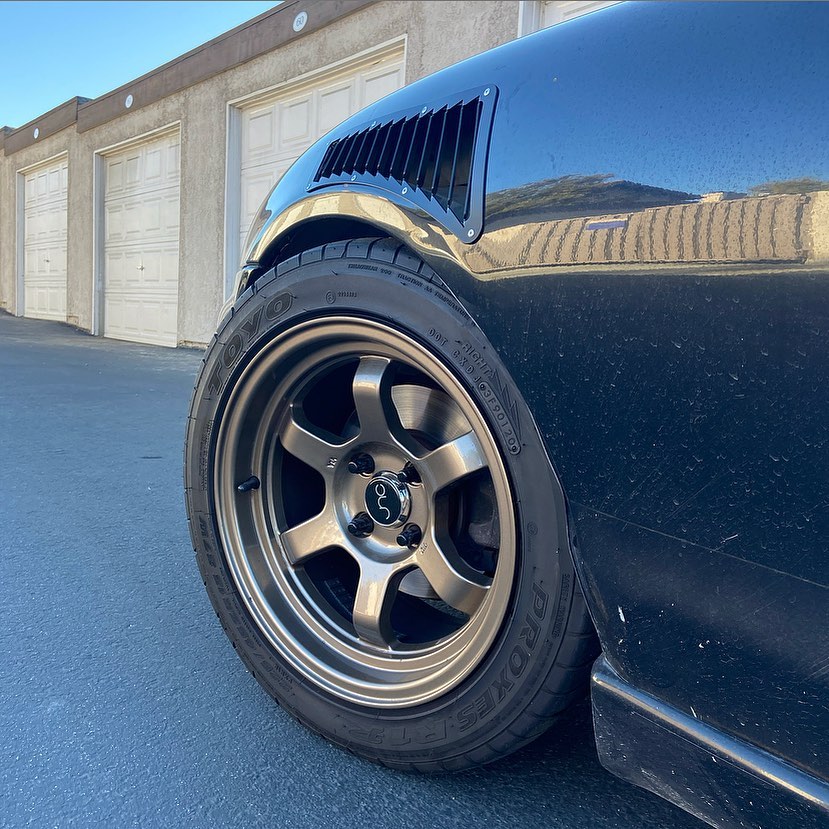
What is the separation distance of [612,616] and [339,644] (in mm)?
663

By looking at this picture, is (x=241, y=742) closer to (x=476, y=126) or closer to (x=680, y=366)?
(x=680, y=366)

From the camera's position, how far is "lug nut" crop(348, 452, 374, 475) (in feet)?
4.84

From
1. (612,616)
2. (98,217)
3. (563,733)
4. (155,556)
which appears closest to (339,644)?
(563,733)

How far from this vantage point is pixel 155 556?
243 centimetres

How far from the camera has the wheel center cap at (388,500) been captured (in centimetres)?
141

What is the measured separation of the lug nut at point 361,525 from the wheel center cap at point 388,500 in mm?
20

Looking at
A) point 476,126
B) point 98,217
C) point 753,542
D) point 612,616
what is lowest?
point 612,616

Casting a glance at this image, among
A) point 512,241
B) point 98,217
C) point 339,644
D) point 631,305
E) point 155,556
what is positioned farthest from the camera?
point 98,217

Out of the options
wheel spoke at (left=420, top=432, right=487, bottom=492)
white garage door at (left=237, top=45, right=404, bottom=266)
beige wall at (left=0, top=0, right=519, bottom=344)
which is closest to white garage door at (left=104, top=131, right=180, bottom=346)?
beige wall at (left=0, top=0, right=519, bottom=344)

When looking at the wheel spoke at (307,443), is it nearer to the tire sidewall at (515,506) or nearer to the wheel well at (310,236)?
the tire sidewall at (515,506)

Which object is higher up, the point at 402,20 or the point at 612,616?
the point at 402,20

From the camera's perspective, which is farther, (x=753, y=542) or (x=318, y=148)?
(x=318, y=148)

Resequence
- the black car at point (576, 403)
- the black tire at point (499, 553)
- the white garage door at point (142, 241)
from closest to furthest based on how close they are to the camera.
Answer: the black car at point (576, 403), the black tire at point (499, 553), the white garage door at point (142, 241)

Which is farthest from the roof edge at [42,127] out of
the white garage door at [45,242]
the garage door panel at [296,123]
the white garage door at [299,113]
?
the garage door panel at [296,123]
